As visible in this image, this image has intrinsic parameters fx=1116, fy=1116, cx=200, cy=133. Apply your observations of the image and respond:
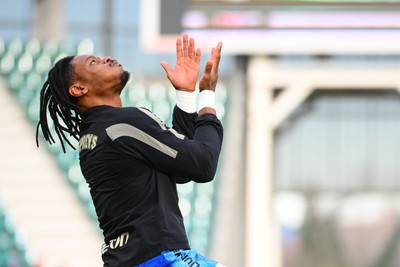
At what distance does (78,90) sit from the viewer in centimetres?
390

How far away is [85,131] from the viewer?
12.7 feet

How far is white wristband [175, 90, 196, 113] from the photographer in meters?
3.88

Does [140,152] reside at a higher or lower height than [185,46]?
lower

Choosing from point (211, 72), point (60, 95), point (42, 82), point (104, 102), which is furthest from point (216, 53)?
point (42, 82)

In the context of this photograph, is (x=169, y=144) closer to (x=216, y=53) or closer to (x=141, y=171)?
(x=141, y=171)

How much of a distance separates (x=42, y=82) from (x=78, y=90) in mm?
→ 9637

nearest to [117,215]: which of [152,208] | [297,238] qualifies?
[152,208]

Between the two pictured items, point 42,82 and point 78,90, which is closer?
point 78,90

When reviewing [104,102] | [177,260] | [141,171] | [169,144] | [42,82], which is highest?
[104,102]

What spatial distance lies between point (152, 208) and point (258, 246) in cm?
899

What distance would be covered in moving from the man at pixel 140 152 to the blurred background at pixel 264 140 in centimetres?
717

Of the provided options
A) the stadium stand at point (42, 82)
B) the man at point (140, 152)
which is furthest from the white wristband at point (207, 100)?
the stadium stand at point (42, 82)

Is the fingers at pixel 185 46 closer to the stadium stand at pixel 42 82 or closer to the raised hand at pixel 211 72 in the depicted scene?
the raised hand at pixel 211 72

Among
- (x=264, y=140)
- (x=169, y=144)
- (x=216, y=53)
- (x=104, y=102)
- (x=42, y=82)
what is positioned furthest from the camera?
(x=42, y=82)
